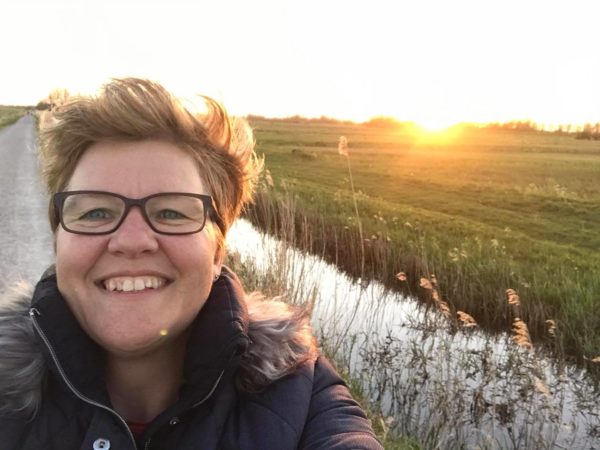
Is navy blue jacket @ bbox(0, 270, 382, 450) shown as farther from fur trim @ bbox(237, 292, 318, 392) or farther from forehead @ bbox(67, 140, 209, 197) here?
forehead @ bbox(67, 140, 209, 197)

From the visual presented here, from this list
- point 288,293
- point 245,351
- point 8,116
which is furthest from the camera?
point 8,116

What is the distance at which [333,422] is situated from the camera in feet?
5.48

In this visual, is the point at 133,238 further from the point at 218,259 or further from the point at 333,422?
the point at 333,422

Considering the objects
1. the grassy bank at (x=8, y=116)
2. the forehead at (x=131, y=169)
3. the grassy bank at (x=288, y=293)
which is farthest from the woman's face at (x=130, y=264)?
the grassy bank at (x=8, y=116)

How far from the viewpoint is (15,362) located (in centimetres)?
164

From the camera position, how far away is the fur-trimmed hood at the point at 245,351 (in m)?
1.60

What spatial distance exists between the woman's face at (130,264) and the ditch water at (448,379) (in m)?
3.02

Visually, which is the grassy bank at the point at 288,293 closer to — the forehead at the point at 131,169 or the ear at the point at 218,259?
the ear at the point at 218,259

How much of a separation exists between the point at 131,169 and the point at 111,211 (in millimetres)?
144

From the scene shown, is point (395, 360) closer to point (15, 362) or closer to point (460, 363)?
point (460, 363)

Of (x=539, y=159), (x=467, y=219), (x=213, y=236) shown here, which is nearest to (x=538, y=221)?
(x=467, y=219)

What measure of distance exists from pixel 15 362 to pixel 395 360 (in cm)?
555

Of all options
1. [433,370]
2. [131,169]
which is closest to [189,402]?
[131,169]

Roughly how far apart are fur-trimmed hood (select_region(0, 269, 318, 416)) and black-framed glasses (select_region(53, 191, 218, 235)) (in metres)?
0.30
